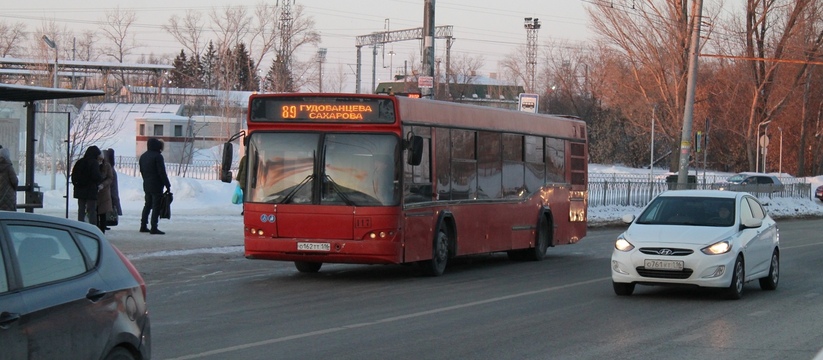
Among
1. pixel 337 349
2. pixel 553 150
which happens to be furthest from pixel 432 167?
pixel 337 349

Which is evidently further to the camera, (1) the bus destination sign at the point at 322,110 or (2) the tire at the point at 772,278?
(1) the bus destination sign at the point at 322,110

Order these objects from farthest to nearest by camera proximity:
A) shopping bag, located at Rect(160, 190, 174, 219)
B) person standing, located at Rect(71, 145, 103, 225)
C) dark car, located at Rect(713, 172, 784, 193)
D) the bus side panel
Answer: dark car, located at Rect(713, 172, 784, 193), shopping bag, located at Rect(160, 190, 174, 219), person standing, located at Rect(71, 145, 103, 225), the bus side panel

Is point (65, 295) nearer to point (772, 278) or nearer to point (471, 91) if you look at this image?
point (772, 278)

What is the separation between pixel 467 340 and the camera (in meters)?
10.2

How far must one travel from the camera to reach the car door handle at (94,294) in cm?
597

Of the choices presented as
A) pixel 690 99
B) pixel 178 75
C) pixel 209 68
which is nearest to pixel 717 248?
pixel 690 99

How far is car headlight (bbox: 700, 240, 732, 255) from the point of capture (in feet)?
44.0

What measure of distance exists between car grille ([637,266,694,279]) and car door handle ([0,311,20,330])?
9.64 metres

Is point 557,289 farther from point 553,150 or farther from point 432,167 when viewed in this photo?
point 553,150

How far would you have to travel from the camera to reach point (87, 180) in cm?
1945

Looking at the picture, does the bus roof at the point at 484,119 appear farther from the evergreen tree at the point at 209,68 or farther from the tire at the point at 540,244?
the evergreen tree at the point at 209,68

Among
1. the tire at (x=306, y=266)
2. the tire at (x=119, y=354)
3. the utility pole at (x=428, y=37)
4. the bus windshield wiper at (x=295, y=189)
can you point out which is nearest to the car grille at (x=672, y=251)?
the bus windshield wiper at (x=295, y=189)

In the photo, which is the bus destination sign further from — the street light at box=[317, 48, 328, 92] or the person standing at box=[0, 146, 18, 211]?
the street light at box=[317, 48, 328, 92]

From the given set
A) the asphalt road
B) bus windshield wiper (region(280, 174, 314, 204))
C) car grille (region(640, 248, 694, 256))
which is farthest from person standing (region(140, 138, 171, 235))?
car grille (region(640, 248, 694, 256))
